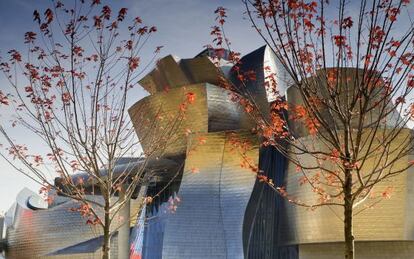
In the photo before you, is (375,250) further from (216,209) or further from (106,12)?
(106,12)

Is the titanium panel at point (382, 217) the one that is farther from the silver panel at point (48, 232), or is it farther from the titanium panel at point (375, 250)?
the silver panel at point (48, 232)

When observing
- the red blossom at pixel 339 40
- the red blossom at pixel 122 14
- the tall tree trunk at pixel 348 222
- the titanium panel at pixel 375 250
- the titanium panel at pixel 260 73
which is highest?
the titanium panel at pixel 260 73

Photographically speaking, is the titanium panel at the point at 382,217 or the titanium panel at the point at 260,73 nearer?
the titanium panel at the point at 382,217

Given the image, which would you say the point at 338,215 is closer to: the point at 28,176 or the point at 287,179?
the point at 287,179

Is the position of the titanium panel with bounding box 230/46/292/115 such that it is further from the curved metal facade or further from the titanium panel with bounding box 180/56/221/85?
the titanium panel with bounding box 180/56/221/85

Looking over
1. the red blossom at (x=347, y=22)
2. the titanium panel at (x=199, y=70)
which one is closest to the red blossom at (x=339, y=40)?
the red blossom at (x=347, y=22)

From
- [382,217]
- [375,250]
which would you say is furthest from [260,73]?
[375,250]

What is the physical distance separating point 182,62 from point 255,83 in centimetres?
341

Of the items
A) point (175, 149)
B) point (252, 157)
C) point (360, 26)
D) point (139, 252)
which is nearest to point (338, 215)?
point (252, 157)

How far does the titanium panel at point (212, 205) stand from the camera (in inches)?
913

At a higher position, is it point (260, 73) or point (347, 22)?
point (260, 73)

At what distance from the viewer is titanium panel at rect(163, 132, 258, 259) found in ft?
76.1

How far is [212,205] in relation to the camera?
23594 mm

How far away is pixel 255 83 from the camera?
25281 mm
